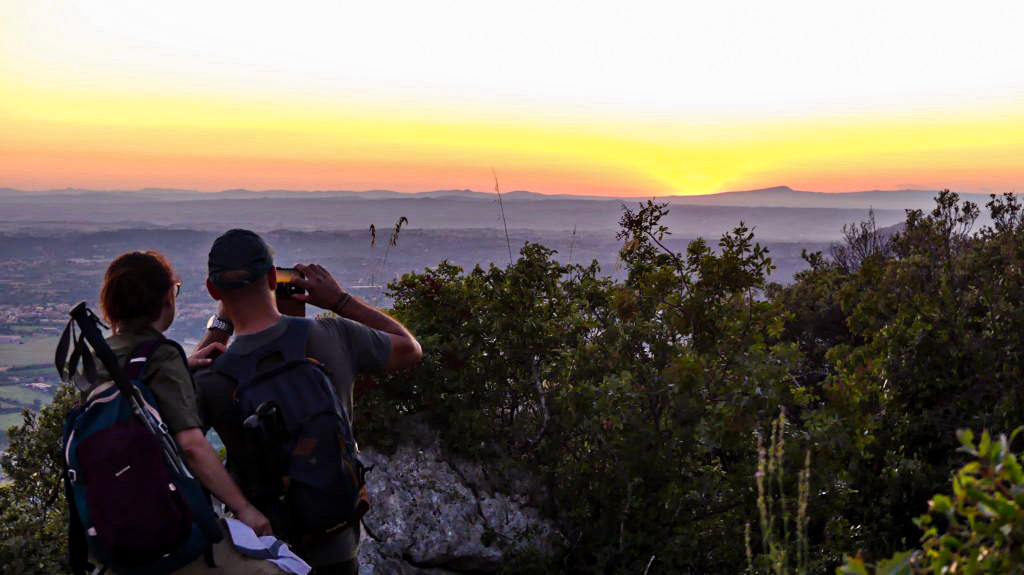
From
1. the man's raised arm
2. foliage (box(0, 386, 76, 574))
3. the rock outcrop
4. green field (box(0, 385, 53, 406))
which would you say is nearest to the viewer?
the man's raised arm

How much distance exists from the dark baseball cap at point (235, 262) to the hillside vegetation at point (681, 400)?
2.07m

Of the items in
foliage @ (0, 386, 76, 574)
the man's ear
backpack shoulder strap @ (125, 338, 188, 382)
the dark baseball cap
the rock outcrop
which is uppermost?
the dark baseball cap

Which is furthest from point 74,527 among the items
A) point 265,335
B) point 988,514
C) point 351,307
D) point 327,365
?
point 988,514

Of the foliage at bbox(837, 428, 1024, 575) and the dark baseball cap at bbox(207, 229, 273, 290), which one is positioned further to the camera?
the dark baseball cap at bbox(207, 229, 273, 290)

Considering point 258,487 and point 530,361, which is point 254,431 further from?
point 530,361

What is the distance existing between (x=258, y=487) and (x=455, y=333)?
251cm

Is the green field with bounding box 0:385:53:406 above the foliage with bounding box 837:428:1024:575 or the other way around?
the other way around

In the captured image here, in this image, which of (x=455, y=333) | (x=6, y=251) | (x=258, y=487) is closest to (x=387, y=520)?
(x=455, y=333)

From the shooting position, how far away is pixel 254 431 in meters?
2.75

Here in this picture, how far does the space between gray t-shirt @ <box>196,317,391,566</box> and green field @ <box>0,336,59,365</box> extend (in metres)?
79.7

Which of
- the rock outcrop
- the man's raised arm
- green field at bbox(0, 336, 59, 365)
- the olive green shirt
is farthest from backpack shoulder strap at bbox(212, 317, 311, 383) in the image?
green field at bbox(0, 336, 59, 365)

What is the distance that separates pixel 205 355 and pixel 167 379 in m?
0.44

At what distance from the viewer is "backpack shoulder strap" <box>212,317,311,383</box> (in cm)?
286

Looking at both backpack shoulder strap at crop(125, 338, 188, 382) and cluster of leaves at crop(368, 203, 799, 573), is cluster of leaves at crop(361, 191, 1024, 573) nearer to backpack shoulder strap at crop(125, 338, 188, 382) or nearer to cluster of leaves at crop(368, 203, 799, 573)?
cluster of leaves at crop(368, 203, 799, 573)
